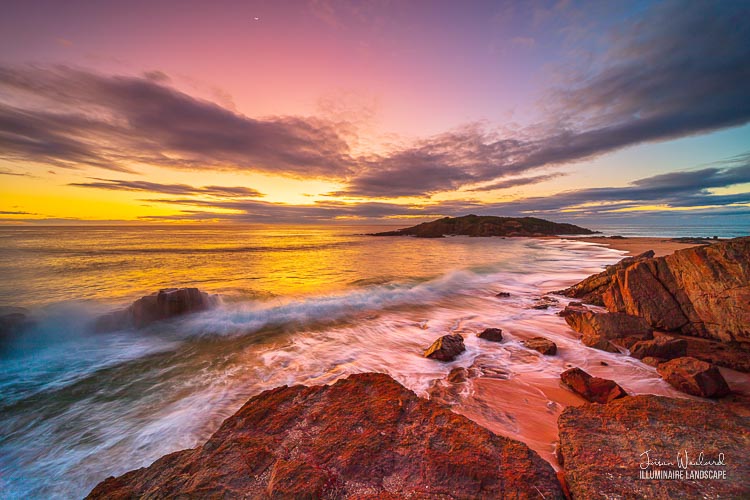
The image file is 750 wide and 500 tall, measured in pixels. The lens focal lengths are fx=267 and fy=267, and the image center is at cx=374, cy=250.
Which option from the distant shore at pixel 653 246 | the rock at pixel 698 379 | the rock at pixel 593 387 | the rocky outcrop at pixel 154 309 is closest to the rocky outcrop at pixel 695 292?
the rock at pixel 698 379

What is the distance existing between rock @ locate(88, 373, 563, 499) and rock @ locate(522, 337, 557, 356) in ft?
16.2

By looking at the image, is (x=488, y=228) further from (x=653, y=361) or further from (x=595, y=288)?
(x=653, y=361)

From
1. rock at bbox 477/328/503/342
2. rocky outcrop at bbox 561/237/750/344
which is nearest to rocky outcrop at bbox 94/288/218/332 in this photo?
rock at bbox 477/328/503/342

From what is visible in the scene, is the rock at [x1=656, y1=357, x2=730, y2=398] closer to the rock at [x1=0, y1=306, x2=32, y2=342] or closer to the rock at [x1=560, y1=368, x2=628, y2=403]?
the rock at [x1=560, y1=368, x2=628, y2=403]

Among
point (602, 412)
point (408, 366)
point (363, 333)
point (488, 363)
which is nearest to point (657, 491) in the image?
point (602, 412)

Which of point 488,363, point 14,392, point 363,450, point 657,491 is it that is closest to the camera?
point 657,491

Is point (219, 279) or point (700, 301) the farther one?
point (219, 279)

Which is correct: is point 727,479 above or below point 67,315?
above

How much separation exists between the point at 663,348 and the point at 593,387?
2781 mm

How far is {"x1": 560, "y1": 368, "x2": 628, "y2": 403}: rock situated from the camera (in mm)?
4652

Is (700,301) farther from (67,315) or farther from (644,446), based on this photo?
(67,315)

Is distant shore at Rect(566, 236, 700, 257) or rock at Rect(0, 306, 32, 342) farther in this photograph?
distant shore at Rect(566, 236, 700, 257)

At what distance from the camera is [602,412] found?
3.50 meters

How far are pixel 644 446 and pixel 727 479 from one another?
0.55 meters
